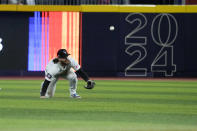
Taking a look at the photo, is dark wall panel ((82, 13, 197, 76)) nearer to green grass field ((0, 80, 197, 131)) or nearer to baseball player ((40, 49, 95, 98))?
green grass field ((0, 80, 197, 131))

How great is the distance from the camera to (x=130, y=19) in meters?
28.7

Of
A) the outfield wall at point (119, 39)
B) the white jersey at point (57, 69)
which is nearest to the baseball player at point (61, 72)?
the white jersey at point (57, 69)

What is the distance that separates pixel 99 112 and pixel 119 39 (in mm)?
16942

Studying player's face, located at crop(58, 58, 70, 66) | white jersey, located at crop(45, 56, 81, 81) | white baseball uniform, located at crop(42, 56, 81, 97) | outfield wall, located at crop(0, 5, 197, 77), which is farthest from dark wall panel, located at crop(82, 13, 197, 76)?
player's face, located at crop(58, 58, 70, 66)

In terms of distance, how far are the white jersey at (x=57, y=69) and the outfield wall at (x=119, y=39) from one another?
1352 centimetres

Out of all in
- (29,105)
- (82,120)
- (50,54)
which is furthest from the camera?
(50,54)

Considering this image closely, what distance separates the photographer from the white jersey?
14.8 meters

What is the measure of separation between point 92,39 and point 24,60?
306 centimetres

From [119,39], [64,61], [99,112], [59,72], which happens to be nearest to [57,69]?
[59,72]

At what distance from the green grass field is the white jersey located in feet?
1.76

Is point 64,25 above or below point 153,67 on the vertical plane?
above

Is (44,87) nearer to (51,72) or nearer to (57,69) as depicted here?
(51,72)

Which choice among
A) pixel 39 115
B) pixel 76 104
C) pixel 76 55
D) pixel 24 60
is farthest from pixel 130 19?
pixel 39 115

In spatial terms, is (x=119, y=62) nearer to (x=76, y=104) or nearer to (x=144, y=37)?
(x=144, y=37)
